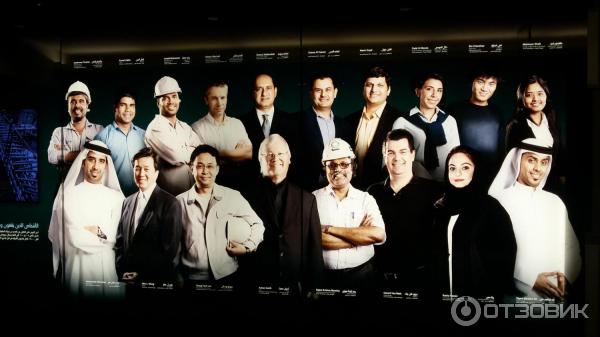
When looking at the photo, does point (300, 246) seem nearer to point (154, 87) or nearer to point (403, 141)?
point (403, 141)

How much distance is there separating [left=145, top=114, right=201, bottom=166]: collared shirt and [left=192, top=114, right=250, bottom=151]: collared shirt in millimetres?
93

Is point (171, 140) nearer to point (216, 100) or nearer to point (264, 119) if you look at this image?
point (216, 100)

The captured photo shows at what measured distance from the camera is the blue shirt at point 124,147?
19.8 ft

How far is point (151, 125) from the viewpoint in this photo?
602cm

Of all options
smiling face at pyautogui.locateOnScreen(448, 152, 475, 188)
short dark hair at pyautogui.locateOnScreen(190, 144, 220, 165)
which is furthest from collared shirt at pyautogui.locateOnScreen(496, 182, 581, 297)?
short dark hair at pyautogui.locateOnScreen(190, 144, 220, 165)

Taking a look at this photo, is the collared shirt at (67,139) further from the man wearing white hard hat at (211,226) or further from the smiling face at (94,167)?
the man wearing white hard hat at (211,226)

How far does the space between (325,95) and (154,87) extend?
1.94 metres

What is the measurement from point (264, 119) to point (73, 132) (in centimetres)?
230

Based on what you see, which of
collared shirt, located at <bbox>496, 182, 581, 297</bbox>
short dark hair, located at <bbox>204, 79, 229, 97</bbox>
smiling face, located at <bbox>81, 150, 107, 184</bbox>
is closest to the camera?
collared shirt, located at <bbox>496, 182, 581, 297</bbox>

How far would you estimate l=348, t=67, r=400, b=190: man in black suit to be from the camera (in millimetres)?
5434

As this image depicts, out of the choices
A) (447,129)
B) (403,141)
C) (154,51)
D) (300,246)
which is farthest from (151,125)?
(447,129)

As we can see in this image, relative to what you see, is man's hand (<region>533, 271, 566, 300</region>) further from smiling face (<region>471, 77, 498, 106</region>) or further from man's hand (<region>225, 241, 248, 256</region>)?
man's hand (<region>225, 241, 248, 256</region>)

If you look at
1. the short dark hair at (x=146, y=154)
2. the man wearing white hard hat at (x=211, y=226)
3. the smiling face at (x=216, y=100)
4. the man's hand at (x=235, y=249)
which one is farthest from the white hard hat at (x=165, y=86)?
the man's hand at (x=235, y=249)

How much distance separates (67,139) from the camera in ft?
20.4
